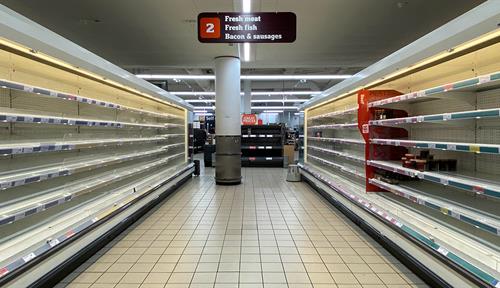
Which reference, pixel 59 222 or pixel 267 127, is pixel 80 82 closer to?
pixel 59 222

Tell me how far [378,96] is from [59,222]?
4.27 metres

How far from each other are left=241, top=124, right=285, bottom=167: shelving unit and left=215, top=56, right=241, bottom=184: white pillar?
15.8 ft

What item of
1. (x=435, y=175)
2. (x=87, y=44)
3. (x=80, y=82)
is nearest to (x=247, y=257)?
(x=435, y=175)

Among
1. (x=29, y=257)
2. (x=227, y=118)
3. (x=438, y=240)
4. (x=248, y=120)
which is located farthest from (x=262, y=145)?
(x=29, y=257)

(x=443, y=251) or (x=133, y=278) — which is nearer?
(x=443, y=251)

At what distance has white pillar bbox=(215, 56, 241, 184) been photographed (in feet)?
30.5

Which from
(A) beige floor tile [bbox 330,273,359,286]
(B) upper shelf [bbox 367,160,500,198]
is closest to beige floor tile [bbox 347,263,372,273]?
(A) beige floor tile [bbox 330,273,359,286]

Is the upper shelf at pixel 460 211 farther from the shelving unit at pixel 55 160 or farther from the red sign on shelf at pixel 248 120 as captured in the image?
the red sign on shelf at pixel 248 120

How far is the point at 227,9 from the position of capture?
654cm

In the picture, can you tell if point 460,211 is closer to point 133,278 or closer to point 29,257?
point 133,278

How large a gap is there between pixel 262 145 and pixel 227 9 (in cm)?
853

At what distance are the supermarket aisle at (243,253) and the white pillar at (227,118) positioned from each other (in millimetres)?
2779

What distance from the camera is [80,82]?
4.68m

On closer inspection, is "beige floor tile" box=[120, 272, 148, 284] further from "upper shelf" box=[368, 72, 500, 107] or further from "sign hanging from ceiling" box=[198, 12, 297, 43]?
"sign hanging from ceiling" box=[198, 12, 297, 43]
